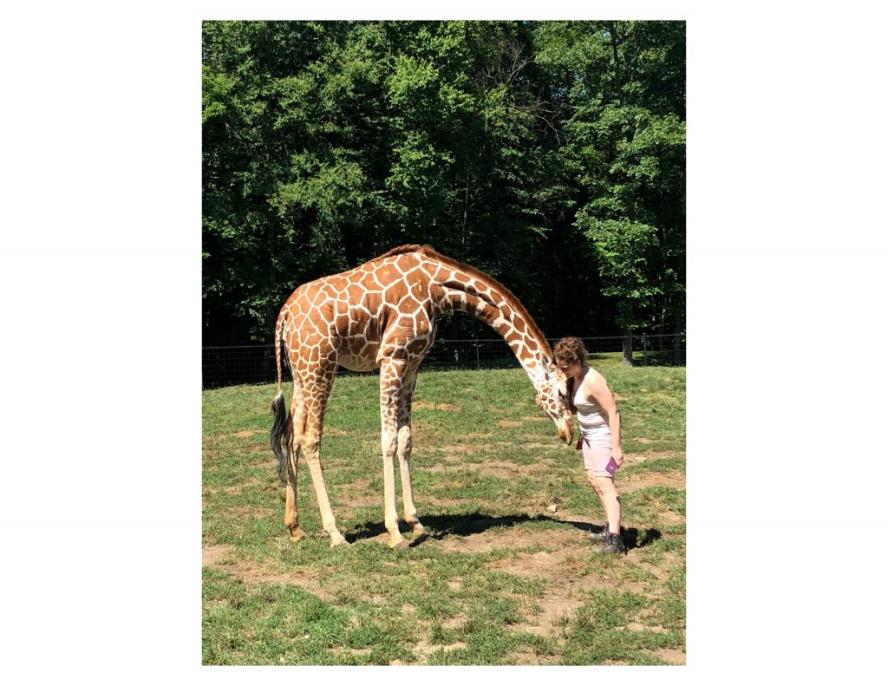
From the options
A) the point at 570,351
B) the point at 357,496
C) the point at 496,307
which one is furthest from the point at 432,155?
the point at 570,351

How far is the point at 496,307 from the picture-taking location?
25.9 feet

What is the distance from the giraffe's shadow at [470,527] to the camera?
7.52m

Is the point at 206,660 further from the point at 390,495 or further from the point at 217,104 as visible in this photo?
the point at 217,104

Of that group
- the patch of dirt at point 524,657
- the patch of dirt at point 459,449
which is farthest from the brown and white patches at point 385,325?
the patch of dirt at point 459,449

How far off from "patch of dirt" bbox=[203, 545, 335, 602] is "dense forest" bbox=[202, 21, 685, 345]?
16045mm

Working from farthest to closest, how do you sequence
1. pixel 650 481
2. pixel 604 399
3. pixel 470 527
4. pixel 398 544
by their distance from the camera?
pixel 650 481, pixel 470 527, pixel 398 544, pixel 604 399

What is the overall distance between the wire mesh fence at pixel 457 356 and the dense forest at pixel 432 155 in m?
2.68

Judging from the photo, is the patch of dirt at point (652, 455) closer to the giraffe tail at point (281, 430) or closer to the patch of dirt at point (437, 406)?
the patch of dirt at point (437, 406)

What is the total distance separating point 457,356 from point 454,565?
14.8 m

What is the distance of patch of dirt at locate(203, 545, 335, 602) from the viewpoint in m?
6.47

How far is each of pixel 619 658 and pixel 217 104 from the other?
66.1 ft

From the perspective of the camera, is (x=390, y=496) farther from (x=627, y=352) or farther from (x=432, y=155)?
(x=432, y=155)

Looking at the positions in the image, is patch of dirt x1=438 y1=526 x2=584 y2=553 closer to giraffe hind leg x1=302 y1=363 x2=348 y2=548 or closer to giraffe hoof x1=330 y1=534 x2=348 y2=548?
giraffe hoof x1=330 y1=534 x2=348 y2=548

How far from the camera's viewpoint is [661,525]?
7.93m
